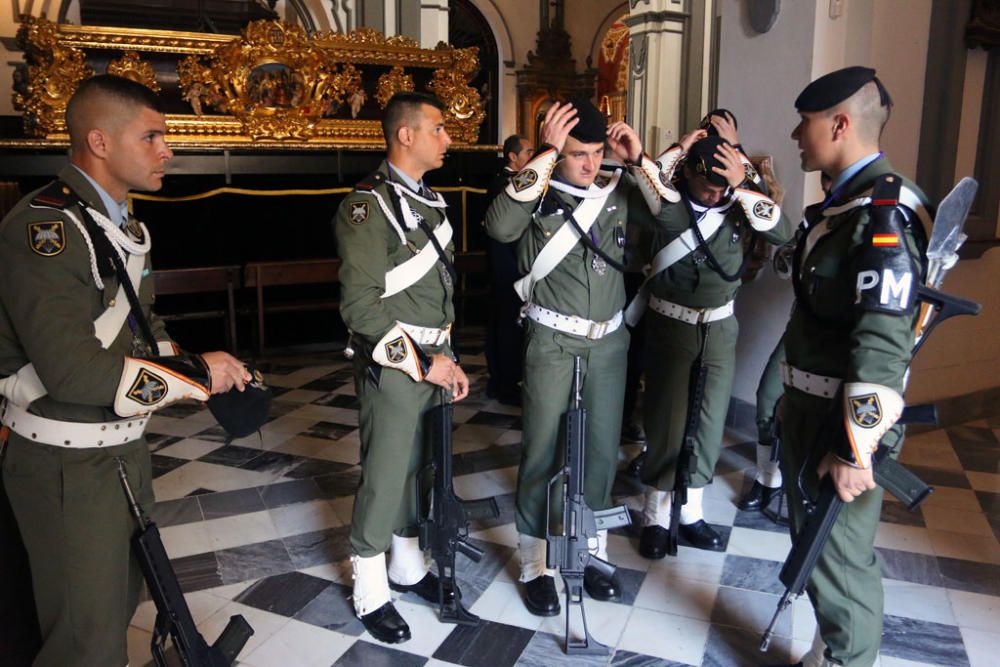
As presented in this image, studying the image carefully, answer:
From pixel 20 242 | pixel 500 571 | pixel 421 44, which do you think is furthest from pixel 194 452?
pixel 421 44

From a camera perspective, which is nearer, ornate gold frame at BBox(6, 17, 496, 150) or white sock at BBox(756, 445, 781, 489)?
white sock at BBox(756, 445, 781, 489)

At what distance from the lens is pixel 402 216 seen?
2.46m

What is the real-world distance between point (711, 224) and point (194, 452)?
3.10 meters

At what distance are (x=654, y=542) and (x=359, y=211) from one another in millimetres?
1777

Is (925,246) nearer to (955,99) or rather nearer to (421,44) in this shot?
(955,99)

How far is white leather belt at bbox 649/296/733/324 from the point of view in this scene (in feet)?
10.3

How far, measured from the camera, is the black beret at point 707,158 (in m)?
2.67

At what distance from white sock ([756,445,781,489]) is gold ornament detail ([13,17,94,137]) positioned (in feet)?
19.8

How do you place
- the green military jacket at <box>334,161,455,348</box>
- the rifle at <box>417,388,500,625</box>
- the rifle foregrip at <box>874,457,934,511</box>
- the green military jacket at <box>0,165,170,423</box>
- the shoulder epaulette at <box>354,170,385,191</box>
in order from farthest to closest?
the rifle at <box>417,388,500,625</box>, the shoulder epaulette at <box>354,170,385,191</box>, the green military jacket at <box>334,161,455,348</box>, the rifle foregrip at <box>874,457,934,511</box>, the green military jacket at <box>0,165,170,423</box>

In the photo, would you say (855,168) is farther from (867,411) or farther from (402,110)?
(402,110)

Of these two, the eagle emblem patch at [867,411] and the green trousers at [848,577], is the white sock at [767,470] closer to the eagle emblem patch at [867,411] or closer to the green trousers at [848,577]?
the green trousers at [848,577]

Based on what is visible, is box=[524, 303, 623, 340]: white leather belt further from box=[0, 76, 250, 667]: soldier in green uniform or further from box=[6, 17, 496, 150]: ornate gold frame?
box=[6, 17, 496, 150]: ornate gold frame

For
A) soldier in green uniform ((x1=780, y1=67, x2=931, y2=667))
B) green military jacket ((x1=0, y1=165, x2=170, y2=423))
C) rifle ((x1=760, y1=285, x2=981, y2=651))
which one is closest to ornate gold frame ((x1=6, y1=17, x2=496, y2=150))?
green military jacket ((x1=0, y1=165, x2=170, y2=423))

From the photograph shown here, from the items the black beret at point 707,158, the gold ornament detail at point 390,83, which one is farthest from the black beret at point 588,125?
the gold ornament detail at point 390,83
